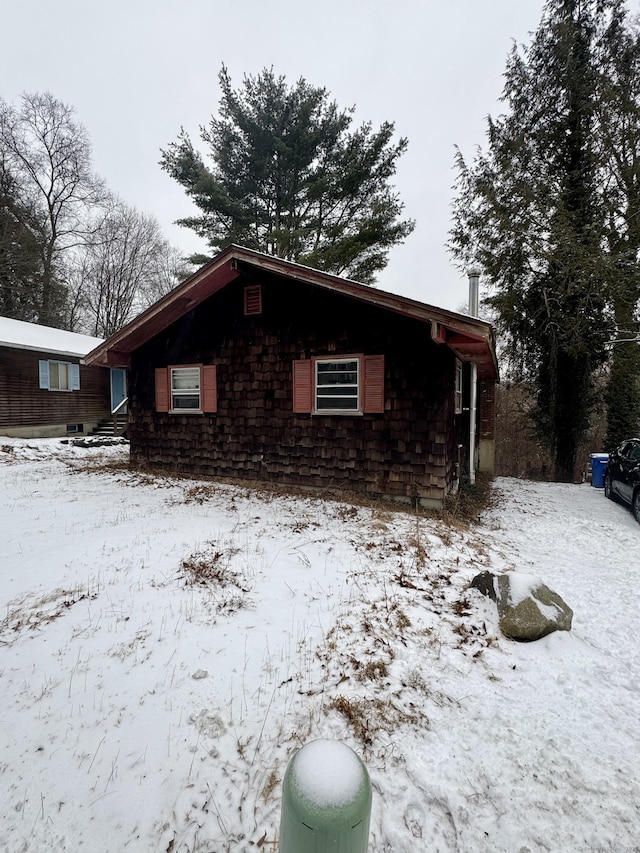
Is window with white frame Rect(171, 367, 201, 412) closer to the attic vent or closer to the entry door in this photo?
the attic vent

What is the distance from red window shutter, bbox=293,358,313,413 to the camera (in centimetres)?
800

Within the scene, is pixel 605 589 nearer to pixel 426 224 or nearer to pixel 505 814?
pixel 505 814

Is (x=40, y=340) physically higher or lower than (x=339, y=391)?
higher

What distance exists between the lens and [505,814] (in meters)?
1.89

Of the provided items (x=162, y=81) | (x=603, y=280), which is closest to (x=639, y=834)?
(x=603, y=280)

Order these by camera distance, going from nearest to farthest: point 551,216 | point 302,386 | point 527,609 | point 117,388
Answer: point 527,609 → point 302,386 → point 551,216 → point 117,388

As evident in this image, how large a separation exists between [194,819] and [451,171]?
15503 millimetres

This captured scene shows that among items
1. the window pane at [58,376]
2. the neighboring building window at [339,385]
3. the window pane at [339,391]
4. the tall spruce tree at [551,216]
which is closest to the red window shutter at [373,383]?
the neighboring building window at [339,385]

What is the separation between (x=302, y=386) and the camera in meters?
8.05

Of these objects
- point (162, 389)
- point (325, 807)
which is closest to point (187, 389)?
point (162, 389)

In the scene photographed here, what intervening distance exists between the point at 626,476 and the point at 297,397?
280 inches

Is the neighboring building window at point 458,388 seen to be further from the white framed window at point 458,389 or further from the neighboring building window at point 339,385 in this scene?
the neighboring building window at point 339,385

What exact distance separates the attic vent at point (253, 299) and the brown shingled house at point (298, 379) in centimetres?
2

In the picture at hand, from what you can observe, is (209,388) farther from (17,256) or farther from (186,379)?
(17,256)
